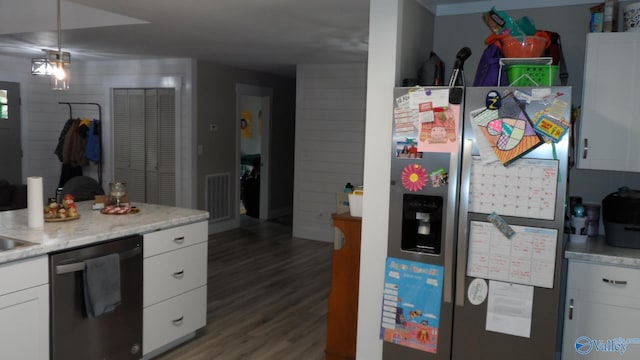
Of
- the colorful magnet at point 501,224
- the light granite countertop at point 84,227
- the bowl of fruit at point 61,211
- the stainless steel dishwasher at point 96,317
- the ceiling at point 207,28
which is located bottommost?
the stainless steel dishwasher at point 96,317

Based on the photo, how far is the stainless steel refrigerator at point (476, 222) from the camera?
8.43 feet

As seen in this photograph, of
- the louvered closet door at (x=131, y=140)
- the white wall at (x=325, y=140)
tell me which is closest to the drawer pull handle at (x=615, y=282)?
the white wall at (x=325, y=140)

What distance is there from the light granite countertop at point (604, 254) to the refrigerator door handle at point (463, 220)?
57 cm

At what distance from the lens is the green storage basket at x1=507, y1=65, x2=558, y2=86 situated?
2.63 m

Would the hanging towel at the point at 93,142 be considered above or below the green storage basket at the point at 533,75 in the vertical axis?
below

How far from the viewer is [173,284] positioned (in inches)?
134

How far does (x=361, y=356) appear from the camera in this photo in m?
3.16

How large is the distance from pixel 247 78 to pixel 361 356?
5376 mm

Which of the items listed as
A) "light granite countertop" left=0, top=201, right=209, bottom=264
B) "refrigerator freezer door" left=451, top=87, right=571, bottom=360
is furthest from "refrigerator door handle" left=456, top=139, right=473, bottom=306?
"light granite countertop" left=0, top=201, right=209, bottom=264

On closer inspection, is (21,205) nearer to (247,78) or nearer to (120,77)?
(120,77)

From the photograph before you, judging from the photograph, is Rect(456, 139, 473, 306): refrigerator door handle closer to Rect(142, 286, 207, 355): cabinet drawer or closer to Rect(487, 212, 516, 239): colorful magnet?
Rect(487, 212, 516, 239): colorful magnet

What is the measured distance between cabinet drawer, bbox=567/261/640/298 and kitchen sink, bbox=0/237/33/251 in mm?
2842

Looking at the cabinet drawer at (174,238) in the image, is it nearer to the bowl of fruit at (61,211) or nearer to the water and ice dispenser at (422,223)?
the bowl of fruit at (61,211)

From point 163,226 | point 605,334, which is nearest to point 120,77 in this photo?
point 163,226
